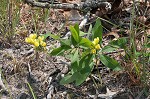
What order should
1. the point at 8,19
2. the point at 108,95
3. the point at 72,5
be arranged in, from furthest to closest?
the point at 72,5 → the point at 8,19 → the point at 108,95

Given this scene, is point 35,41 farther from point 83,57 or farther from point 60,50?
point 83,57

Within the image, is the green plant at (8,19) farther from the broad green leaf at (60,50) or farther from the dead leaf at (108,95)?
the dead leaf at (108,95)

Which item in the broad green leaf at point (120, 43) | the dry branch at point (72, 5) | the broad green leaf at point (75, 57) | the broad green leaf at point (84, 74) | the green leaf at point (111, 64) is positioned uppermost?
the dry branch at point (72, 5)

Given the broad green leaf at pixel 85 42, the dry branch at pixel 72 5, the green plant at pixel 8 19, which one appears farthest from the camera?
the dry branch at pixel 72 5

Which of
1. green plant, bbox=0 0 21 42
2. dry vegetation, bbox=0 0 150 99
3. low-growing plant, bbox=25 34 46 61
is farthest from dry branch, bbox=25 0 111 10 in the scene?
low-growing plant, bbox=25 34 46 61

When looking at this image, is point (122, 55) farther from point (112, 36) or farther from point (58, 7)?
point (58, 7)

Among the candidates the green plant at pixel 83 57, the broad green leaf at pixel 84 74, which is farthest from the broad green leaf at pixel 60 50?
the broad green leaf at pixel 84 74

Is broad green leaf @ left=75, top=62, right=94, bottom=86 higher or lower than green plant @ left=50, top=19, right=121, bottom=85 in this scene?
lower

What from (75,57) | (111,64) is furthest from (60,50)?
(111,64)

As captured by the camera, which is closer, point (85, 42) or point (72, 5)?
point (85, 42)

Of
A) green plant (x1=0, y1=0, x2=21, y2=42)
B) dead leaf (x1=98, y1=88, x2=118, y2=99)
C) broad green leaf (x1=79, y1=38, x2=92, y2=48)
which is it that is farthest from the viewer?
green plant (x1=0, y1=0, x2=21, y2=42)

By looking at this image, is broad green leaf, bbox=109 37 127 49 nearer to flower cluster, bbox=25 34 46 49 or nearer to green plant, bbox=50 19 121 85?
green plant, bbox=50 19 121 85

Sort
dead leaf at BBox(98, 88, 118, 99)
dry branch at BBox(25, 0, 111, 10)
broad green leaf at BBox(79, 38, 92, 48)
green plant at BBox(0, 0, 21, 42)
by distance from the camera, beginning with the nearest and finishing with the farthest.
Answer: broad green leaf at BBox(79, 38, 92, 48), dead leaf at BBox(98, 88, 118, 99), green plant at BBox(0, 0, 21, 42), dry branch at BBox(25, 0, 111, 10)
